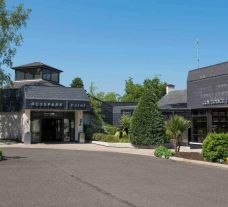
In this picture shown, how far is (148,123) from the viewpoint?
32062 millimetres

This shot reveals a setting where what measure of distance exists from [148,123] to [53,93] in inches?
427

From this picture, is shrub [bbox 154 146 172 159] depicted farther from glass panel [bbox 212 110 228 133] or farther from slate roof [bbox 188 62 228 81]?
slate roof [bbox 188 62 228 81]

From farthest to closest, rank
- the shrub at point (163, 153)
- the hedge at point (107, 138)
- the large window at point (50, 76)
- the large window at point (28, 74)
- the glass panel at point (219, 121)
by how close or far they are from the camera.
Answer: the large window at point (50, 76), the large window at point (28, 74), the hedge at point (107, 138), the glass panel at point (219, 121), the shrub at point (163, 153)

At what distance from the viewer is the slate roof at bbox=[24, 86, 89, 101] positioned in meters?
37.8

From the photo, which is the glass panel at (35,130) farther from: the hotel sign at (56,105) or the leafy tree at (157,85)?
the leafy tree at (157,85)

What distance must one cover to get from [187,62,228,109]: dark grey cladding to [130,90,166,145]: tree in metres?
3.16

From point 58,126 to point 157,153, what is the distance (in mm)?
18663

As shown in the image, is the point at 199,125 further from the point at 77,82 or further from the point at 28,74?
the point at 77,82

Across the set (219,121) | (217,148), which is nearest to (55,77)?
(219,121)

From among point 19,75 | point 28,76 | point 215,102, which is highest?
point 19,75

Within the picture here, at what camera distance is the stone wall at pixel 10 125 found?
1625 inches

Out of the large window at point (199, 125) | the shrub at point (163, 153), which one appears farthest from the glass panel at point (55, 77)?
the shrub at point (163, 153)

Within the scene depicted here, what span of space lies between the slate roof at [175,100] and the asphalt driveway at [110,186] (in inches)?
1029

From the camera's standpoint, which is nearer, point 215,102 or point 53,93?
point 215,102
